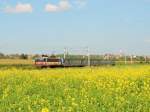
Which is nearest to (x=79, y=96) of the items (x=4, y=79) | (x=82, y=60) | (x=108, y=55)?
(x=4, y=79)

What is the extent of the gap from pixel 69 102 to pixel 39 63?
141ft

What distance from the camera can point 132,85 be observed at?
17812mm

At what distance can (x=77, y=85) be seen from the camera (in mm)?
18688

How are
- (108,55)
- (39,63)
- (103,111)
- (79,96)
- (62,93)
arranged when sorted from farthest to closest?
(108,55) → (39,63) → (62,93) → (79,96) → (103,111)

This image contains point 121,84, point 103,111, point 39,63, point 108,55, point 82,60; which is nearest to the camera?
point 103,111

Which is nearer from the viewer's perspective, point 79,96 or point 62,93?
point 79,96

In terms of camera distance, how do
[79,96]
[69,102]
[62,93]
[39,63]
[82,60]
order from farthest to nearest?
[82,60] → [39,63] → [62,93] → [79,96] → [69,102]

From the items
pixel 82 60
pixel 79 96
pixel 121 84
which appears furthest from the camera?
pixel 82 60

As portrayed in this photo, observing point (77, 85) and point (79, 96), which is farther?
point (77, 85)

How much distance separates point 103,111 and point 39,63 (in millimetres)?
44165

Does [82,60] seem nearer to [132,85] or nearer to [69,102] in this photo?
[132,85]

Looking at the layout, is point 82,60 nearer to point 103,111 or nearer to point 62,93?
point 62,93

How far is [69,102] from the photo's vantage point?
38.6 feet

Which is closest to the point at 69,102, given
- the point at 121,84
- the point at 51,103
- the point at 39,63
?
the point at 51,103
